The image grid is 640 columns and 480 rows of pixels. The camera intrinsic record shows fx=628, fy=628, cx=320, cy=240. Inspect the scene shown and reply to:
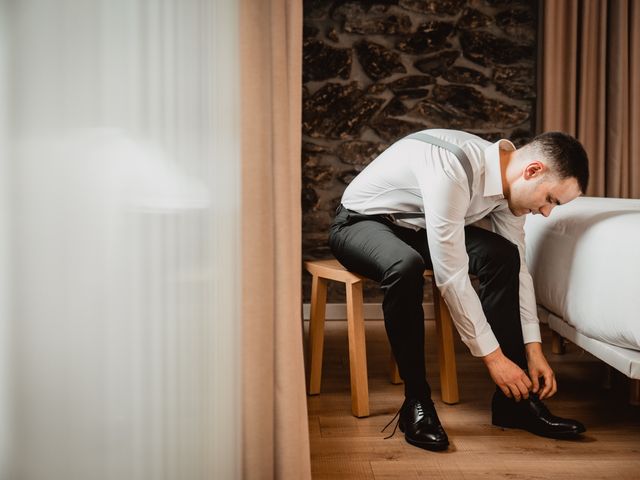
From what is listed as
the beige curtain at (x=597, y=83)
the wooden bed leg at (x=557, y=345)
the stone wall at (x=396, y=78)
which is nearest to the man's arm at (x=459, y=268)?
the wooden bed leg at (x=557, y=345)

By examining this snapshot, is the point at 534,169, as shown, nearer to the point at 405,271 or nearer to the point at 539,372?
the point at 405,271

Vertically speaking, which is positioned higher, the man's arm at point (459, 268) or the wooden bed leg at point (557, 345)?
the man's arm at point (459, 268)

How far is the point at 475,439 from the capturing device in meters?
1.67

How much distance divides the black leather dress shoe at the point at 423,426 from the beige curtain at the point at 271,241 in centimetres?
56

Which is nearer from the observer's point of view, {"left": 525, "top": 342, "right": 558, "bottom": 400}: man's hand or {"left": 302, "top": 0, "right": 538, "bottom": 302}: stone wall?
{"left": 525, "top": 342, "right": 558, "bottom": 400}: man's hand

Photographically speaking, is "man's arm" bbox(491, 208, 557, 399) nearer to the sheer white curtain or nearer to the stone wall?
the sheer white curtain

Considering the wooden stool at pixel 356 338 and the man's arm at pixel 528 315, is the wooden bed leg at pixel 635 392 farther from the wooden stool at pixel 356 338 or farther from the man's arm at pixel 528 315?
A: the wooden stool at pixel 356 338

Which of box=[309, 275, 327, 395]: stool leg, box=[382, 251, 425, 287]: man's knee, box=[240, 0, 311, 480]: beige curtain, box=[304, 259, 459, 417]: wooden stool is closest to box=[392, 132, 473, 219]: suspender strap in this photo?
box=[382, 251, 425, 287]: man's knee

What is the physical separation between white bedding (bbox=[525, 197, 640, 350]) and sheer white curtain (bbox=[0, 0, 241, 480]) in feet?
2.98

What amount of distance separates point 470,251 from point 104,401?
117 cm

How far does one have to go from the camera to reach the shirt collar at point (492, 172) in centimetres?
173

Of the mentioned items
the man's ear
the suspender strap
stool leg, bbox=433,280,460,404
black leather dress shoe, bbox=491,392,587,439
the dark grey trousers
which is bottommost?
black leather dress shoe, bbox=491,392,587,439

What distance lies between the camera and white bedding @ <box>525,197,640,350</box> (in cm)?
142

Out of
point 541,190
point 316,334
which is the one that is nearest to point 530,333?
point 541,190
